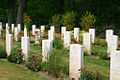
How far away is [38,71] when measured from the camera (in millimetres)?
7953

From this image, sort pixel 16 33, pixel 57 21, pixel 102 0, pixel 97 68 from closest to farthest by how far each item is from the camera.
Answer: pixel 97 68 → pixel 16 33 → pixel 57 21 → pixel 102 0

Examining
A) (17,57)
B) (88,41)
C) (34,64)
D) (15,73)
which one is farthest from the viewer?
(88,41)

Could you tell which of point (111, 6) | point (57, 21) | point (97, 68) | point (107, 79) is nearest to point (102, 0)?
point (111, 6)

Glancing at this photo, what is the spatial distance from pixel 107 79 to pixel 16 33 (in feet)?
33.3

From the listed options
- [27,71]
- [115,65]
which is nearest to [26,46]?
[27,71]

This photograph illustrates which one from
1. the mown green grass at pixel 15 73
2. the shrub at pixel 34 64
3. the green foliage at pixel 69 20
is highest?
the green foliage at pixel 69 20

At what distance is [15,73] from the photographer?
24.9ft

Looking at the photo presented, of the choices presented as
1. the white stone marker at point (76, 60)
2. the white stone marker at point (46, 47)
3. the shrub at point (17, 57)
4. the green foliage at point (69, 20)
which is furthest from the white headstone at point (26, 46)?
the green foliage at point (69, 20)

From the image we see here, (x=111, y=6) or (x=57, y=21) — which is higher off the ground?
(x=111, y=6)

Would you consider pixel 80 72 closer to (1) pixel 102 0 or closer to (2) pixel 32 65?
(2) pixel 32 65

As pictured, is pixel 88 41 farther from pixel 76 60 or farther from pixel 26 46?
pixel 76 60

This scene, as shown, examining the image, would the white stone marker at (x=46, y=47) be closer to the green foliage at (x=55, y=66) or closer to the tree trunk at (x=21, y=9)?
the green foliage at (x=55, y=66)

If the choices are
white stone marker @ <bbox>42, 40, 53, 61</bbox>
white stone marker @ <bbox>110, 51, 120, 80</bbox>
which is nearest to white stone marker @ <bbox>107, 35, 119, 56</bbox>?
white stone marker @ <bbox>42, 40, 53, 61</bbox>

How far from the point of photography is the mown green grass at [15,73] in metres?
7.12
